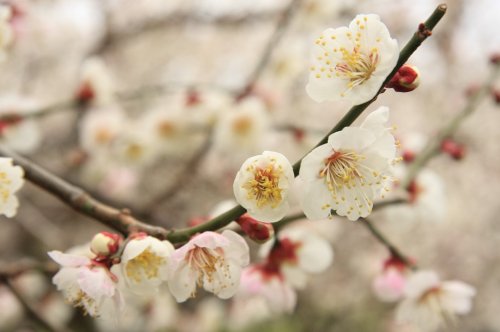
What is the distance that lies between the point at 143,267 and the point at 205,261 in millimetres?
110

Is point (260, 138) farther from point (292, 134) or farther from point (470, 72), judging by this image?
point (470, 72)

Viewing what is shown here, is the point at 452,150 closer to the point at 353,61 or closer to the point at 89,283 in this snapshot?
the point at 353,61

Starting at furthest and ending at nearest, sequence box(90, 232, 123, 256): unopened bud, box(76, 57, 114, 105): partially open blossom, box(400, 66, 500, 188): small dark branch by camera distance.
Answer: box(76, 57, 114, 105): partially open blossom, box(400, 66, 500, 188): small dark branch, box(90, 232, 123, 256): unopened bud

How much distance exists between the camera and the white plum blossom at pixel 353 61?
2.54 feet

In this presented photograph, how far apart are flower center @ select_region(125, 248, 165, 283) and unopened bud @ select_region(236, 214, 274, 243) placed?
0.16 metres

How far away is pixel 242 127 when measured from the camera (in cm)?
239

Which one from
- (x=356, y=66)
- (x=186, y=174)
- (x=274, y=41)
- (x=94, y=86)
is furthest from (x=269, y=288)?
(x=186, y=174)

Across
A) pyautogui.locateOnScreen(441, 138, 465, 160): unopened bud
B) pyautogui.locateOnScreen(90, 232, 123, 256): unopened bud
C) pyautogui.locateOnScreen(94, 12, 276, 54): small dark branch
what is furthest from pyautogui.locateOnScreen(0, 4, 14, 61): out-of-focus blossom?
pyautogui.locateOnScreen(94, 12, 276, 54): small dark branch

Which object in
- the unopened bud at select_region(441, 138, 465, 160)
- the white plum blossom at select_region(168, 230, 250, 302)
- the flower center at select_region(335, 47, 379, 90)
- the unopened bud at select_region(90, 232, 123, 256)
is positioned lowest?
the unopened bud at select_region(90, 232, 123, 256)

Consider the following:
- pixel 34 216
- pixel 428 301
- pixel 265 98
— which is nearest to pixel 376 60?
pixel 428 301

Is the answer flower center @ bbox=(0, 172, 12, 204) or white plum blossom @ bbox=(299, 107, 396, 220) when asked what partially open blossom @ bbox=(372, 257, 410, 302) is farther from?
flower center @ bbox=(0, 172, 12, 204)

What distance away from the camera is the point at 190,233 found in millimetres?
841

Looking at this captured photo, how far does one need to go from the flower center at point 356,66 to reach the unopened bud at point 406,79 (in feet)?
0.13

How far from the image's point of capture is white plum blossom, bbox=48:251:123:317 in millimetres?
791
